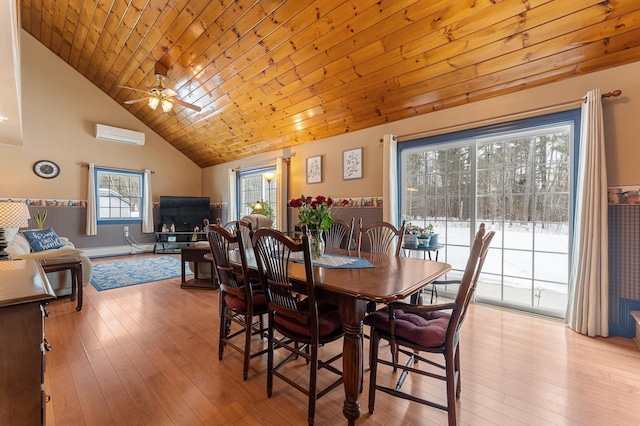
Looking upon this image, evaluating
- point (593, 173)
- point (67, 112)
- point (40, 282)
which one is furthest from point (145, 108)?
point (593, 173)

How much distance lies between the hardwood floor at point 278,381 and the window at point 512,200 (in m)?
0.47

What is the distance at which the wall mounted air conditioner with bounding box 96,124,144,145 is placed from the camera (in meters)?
5.98

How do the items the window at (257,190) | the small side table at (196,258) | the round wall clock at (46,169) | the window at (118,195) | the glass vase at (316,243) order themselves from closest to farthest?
the glass vase at (316,243), the small side table at (196,258), the round wall clock at (46,169), the window at (257,190), the window at (118,195)

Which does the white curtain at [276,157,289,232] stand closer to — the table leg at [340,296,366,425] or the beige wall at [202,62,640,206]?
the beige wall at [202,62,640,206]

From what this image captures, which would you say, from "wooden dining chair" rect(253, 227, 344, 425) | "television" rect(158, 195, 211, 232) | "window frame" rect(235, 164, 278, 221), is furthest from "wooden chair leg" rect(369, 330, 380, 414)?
"television" rect(158, 195, 211, 232)

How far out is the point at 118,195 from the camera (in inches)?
259

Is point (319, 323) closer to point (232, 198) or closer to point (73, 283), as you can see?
point (73, 283)

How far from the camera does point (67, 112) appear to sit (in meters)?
5.75

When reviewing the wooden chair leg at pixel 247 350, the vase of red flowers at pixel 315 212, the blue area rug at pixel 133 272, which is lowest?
the blue area rug at pixel 133 272

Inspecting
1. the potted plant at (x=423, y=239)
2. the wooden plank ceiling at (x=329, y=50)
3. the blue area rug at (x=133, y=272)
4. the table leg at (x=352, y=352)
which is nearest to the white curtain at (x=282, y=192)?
the wooden plank ceiling at (x=329, y=50)

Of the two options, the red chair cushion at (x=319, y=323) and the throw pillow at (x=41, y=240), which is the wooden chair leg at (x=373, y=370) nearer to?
the red chair cushion at (x=319, y=323)

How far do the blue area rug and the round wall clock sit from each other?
2128 mm

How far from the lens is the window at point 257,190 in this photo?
229 inches

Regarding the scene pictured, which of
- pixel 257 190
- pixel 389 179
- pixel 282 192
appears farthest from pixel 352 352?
pixel 257 190
